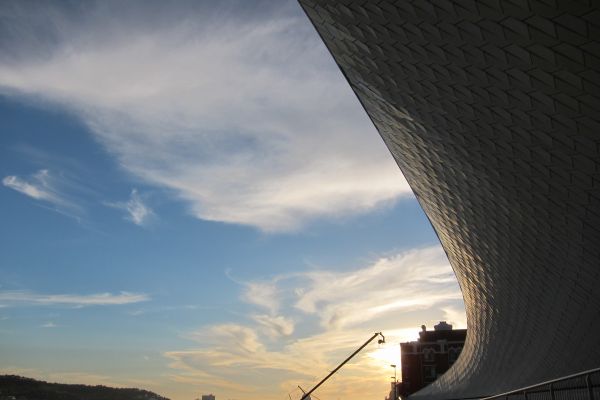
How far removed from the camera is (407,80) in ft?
60.3

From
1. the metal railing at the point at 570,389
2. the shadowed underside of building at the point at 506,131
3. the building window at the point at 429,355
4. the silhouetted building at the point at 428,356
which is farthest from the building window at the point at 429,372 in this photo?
the metal railing at the point at 570,389

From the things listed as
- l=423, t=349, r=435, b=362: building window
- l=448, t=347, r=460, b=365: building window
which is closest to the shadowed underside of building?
l=448, t=347, r=460, b=365: building window

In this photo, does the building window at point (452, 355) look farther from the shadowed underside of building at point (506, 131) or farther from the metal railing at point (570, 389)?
the metal railing at point (570, 389)

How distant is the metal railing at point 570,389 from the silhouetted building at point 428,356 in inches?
3468

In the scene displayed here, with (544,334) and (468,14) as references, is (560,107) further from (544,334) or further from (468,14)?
(544,334)

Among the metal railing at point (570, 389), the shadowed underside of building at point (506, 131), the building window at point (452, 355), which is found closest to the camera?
the metal railing at point (570, 389)

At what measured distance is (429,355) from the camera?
9331cm

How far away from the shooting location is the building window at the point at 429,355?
93.1 meters

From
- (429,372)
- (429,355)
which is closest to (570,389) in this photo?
(429,355)

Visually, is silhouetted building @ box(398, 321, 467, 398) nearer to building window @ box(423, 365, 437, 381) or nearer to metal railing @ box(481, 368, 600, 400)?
building window @ box(423, 365, 437, 381)

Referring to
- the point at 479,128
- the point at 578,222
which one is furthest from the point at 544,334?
the point at 479,128

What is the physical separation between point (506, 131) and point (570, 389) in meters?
11.3

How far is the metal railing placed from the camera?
732cm

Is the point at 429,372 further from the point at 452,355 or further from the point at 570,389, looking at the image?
the point at 570,389
